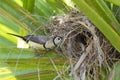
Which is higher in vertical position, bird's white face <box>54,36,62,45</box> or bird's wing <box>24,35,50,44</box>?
bird's wing <box>24,35,50,44</box>

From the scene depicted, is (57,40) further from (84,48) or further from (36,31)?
(36,31)

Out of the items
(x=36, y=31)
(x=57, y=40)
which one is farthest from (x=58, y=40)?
(x=36, y=31)

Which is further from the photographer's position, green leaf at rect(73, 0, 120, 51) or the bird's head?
the bird's head

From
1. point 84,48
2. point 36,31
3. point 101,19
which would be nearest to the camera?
point 101,19

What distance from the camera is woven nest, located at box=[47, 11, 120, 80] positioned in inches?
50.0

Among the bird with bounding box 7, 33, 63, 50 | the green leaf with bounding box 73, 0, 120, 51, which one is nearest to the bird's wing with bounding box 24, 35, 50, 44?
the bird with bounding box 7, 33, 63, 50

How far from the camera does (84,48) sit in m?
1.31

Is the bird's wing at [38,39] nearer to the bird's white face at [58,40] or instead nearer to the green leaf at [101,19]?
the bird's white face at [58,40]

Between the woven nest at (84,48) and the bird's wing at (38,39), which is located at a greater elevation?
the bird's wing at (38,39)

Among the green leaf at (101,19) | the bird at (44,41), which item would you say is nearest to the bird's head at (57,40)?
the bird at (44,41)

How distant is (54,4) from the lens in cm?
174

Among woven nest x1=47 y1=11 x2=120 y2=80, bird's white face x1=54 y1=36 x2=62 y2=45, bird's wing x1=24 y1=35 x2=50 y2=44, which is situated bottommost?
woven nest x1=47 y1=11 x2=120 y2=80

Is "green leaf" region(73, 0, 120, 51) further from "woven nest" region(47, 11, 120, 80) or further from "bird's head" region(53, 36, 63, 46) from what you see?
"bird's head" region(53, 36, 63, 46)

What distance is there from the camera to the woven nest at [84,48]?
1271mm
